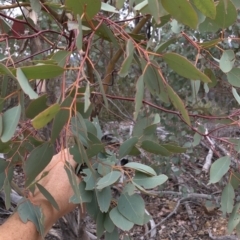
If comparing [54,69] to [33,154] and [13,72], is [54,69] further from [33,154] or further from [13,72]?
[33,154]

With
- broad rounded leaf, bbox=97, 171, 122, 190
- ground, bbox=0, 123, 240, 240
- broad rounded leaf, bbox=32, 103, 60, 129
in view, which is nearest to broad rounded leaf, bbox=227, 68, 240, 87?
broad rounded leaf, bbox=97, 171, 122, 190

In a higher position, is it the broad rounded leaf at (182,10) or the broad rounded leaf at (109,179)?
the broad rounded leaf at (182,10)

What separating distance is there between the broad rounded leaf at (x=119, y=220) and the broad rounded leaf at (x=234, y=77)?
0.31m

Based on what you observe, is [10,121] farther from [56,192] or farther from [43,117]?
[56,192]

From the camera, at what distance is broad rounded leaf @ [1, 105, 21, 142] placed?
0.50 m

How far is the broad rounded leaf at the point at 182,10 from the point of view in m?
0.48

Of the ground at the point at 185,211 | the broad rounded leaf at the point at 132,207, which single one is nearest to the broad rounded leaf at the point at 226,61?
the broad rounded leaf at the point at 132,207

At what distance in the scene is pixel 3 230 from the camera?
2.22 ft

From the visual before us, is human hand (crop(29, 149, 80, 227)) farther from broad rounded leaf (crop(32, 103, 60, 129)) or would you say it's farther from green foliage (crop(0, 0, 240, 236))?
broad rounded leaf (crop(32, 103, 60, 129))

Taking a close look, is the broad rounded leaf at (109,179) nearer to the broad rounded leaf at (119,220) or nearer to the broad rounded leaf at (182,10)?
the broad rounded leaf at (119,220)

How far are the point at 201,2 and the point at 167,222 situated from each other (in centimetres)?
200

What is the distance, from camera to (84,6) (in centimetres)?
51

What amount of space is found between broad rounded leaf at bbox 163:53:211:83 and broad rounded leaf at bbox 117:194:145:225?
9.2 inches

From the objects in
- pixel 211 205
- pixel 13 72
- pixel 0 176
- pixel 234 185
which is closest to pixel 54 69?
pixel 13 72
